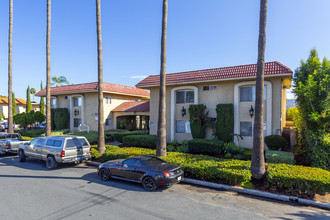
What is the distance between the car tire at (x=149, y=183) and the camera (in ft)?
24.9

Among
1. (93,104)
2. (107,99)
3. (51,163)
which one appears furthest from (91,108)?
(51,163)

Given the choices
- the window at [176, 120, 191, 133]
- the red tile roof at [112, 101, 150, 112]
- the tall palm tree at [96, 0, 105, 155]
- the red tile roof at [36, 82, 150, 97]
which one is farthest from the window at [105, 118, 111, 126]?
the tall palm tree at [96, 0, 105, 155]

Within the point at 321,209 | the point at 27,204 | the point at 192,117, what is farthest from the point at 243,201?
the point at 192,117

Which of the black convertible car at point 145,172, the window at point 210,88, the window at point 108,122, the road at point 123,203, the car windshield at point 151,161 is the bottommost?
the road at point 123,203

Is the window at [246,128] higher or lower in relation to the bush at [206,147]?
higher

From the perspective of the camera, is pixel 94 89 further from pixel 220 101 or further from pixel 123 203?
pixel 123 203

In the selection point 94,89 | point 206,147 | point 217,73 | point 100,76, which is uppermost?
point 217,73

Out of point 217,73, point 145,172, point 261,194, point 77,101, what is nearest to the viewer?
point 261,194

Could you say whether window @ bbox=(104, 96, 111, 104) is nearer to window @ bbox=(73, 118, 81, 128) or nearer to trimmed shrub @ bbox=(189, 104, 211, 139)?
window @ bbox=(73, 118, 81, 128)

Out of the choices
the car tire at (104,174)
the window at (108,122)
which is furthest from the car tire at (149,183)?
the window at (108,122)

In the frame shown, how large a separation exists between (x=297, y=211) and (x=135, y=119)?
966 inches

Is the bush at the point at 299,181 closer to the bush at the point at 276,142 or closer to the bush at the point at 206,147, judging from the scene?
the bush at the point at 276,142

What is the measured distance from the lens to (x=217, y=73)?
50.0ft

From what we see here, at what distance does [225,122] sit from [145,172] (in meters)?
8.45
